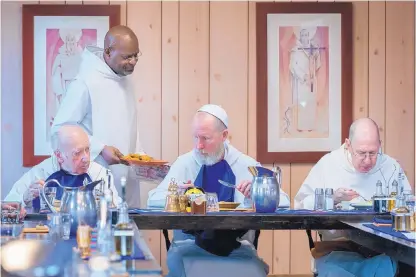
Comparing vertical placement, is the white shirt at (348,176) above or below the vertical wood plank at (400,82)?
below

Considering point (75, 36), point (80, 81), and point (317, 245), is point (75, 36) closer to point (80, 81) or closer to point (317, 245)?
point (80, 81)

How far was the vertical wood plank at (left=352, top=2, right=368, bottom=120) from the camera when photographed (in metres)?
5.52

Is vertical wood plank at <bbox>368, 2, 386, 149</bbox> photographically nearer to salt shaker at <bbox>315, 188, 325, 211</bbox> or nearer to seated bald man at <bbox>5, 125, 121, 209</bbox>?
salt shaker at <bbox>315, 188, 325, 211</bbox>

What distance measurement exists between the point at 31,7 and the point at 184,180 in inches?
72.9

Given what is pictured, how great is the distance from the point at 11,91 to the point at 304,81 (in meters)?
2.08

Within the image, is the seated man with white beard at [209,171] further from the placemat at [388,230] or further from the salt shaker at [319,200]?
the placemat at [388,230]

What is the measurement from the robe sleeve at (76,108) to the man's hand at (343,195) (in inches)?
55.2

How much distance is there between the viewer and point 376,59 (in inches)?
219

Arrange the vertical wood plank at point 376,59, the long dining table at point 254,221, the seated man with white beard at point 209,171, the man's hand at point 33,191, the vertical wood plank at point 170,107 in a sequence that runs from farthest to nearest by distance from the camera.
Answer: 1. the vertical wood plank at point 376,59
2. the vertical wood plank at point 170,107
3. the seated man with white beard at point 209,171
4. the man's hand at point 33,191
5. the long dining table at point 254,221

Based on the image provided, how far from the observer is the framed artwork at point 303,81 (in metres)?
5.45

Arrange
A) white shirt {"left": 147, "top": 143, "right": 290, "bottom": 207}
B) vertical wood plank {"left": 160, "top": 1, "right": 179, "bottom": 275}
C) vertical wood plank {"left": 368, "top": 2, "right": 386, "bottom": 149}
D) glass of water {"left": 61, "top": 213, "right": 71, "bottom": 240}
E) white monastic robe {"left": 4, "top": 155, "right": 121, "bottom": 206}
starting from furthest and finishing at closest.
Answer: vertical wood plank {"left": 368, "top": 2, "right": 386, "bottom": 149} < vertical wood plank {"left": 160, "top": 1, "right": 179, "bottom": 275} < white shirt {"left": 147, "top": 143, "right": 290, "bottom": 207} < white monastic robe {"left": 4, "top": 155, "right": 121, "bottom": 206} < glass of water {"left": 61, "top": 213, "right": 71, "bottom": 240}

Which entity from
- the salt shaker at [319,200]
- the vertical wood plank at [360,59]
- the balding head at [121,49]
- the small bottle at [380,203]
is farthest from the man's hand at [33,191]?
the vertical wood plank at [360,59]

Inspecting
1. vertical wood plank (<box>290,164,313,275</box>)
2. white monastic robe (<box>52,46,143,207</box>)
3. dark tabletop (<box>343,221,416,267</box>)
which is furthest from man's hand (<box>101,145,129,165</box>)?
vertical wood plank (<box>290,164,313,275</box>)

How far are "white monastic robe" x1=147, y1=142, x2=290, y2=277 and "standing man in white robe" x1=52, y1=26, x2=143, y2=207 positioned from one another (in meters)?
0.41
